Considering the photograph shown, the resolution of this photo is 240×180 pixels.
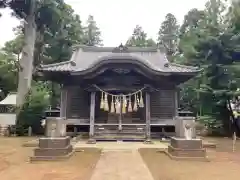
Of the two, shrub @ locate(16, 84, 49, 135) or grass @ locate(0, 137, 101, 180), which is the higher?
shrub @ locate(16, 84, 49, 135)

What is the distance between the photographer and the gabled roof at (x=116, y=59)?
12.7 m

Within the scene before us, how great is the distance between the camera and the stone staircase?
42.3 ft

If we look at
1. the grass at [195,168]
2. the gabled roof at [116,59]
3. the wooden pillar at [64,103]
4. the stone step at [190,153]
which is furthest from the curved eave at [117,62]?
the stone step at [190,153]

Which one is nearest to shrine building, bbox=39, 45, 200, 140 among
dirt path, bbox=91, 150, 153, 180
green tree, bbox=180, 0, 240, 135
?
green tree, bbox=180, 0, 240, 135

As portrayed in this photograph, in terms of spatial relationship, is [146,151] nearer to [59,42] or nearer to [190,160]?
[190,160]

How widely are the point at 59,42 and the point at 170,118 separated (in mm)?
13096

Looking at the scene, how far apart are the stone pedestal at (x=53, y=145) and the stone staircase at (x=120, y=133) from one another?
484 centimetres

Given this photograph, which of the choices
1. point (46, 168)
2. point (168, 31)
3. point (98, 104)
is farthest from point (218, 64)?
point (168, 31)

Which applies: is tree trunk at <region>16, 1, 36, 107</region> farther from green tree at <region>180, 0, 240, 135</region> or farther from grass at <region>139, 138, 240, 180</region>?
grass at <region>139, 138, 240, 180</region>

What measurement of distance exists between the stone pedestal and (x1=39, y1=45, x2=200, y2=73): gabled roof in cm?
504

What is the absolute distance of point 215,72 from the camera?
604 inches

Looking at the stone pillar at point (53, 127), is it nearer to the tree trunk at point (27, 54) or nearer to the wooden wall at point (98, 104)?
the wooden wall at point (98, 104)

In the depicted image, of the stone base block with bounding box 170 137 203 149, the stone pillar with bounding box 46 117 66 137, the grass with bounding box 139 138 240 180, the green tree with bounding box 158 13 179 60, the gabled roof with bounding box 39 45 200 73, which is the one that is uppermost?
the green tree with bounding box 158 13 179 60

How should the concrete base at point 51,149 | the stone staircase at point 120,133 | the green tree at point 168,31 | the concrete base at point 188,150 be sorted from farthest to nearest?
the green tree at point 168,31 < the stone staircase at point 120,133 < the concrete base at point 188,150 < the concrete base at point 51,149
